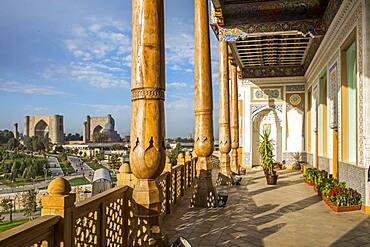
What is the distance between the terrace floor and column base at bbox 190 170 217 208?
184 millimetres

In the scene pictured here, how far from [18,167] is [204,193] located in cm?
2893

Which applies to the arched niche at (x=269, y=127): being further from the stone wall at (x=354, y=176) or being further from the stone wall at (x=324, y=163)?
the stone wall at (x=354, y=176)

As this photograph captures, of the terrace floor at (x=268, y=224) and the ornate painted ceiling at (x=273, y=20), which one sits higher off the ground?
the ornate painted ceiling at (x=273, y=20)

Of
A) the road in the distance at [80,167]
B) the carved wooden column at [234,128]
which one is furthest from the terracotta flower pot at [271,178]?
the road in the distance at [80,167]

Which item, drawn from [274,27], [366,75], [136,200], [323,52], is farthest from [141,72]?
[323,52]

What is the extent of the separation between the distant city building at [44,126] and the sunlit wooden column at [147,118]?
175 ft

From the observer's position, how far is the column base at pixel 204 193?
6.97m

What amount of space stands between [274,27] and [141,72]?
29.0 feet

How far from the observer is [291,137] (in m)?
17.2

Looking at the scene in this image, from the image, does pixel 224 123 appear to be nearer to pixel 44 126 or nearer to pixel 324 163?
pixel 324 163

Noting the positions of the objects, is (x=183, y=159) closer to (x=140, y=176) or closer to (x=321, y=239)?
(x=321, y=239)

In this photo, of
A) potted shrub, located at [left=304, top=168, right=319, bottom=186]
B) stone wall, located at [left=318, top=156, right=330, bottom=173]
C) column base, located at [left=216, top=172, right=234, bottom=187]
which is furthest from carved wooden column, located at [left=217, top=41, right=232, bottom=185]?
stone wall, located at [left=318, top=156, right=330, bottom=173]

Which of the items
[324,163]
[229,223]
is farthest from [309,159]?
[229,223]

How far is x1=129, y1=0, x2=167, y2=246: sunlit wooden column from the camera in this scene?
11.5ft
